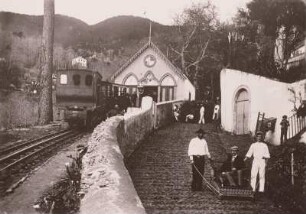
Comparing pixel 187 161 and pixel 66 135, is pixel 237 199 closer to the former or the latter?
pixel 187 161

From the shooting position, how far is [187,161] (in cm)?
1566

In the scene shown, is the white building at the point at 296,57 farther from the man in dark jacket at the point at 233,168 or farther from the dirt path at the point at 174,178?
the man in dark jacket at the point at 233,168

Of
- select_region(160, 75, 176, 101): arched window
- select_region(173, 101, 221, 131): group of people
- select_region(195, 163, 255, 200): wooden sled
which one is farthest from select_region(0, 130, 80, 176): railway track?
select_region(160, 75, 176, 101): arched window

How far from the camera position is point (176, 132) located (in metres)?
22.3

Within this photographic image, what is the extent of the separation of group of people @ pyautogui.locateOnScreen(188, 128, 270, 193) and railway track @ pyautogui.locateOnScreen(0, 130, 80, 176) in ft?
15.7

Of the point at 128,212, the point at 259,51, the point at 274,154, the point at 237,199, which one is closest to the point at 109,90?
the point at 259,51

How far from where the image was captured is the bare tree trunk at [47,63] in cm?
2323

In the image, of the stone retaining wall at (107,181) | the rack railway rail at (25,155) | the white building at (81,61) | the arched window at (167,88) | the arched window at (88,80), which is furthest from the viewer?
the white building at (81,61)

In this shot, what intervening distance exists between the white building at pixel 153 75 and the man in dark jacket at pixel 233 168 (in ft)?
88.4

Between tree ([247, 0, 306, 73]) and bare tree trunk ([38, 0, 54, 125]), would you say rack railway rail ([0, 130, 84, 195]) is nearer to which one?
bare tree trunk ([38, 0, 54, 125])

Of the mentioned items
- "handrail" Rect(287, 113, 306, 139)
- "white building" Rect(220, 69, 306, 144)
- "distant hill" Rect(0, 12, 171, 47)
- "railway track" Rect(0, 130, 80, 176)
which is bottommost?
"railway track" Rect(0, 130, 80, 176)

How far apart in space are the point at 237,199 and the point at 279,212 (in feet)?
3.62

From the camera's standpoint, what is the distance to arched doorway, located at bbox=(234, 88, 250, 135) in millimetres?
17156

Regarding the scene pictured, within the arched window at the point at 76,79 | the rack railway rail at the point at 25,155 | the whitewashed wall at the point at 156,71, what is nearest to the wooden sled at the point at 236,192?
the rack railway rail at the point at 25,155
